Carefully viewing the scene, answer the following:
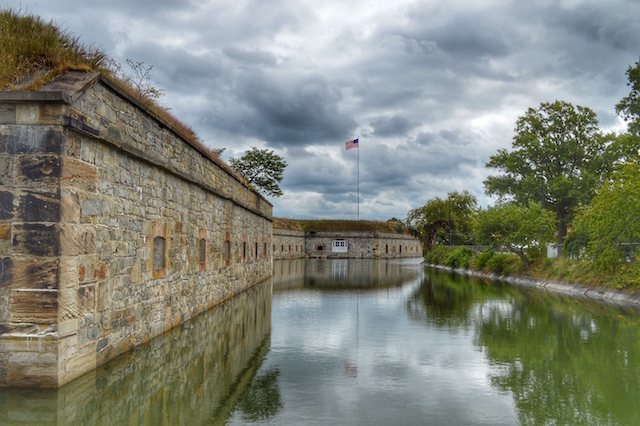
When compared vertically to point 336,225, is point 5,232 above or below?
below

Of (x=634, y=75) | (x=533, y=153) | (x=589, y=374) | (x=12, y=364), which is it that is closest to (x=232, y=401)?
(x=12, y=364)

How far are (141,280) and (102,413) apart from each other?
392 cm

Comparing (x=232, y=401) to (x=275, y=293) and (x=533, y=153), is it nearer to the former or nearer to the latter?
(x=275, y=293)

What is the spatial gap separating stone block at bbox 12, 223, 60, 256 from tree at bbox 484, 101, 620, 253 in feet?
124

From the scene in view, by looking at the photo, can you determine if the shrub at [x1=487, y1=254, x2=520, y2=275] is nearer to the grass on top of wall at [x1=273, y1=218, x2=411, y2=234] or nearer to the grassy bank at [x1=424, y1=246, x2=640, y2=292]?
the grassy bank at [x1=424, y1=246, x2=640, y2=292]

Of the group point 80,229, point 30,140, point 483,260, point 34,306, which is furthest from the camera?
point 483,260

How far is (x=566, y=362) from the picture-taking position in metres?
8.34

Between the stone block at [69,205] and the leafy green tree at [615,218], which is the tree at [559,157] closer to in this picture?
the leafy green tree at [615,218]

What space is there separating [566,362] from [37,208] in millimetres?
8199

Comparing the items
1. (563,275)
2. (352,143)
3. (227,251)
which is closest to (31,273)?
(227,251)

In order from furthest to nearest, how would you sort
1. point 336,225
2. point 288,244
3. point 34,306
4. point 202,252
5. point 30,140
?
point 336,225 < point 288,244 < point 202,252 < point 30,140 < point 34,306

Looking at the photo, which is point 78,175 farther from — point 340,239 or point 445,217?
point 340,239

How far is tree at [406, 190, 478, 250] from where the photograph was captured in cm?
5872

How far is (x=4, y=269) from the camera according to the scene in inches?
259
